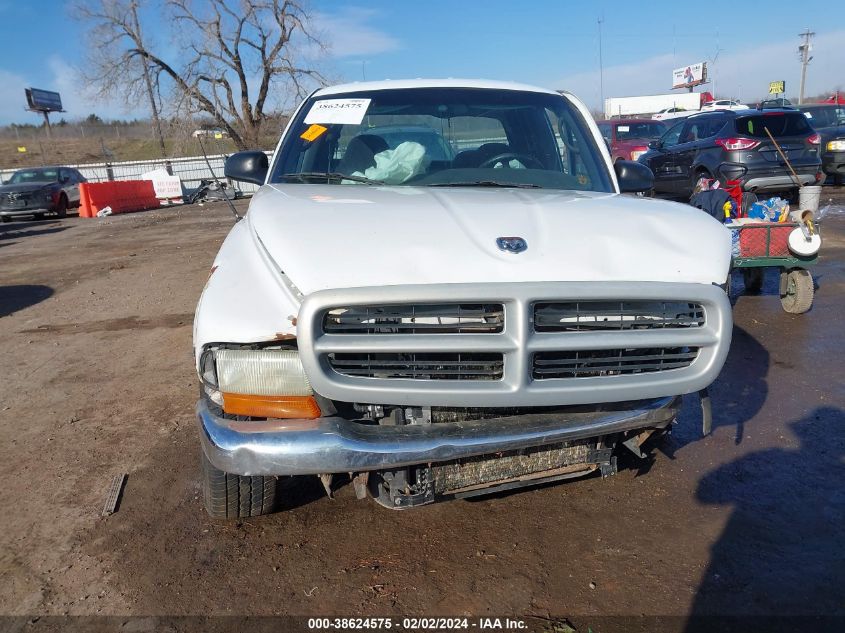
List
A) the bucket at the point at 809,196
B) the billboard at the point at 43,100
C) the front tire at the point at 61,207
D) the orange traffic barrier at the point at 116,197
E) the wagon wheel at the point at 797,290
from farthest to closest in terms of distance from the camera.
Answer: the billboard at the point at 43,100 < the orange traffic barrier at the point at 116,197 < the front tire at the point at 61,207 < the bucket at the point at 809,196 < the wagon wheel at the point at 797,290

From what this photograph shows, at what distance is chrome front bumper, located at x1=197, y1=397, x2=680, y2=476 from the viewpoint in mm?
2180

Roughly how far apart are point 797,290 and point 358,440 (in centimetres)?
513

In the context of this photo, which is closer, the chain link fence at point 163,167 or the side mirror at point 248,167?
the side mirror at point 248,167

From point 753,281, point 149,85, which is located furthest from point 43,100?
point 753,281

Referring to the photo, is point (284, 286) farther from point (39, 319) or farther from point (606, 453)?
point (39, 319)

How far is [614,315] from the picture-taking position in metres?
2.31

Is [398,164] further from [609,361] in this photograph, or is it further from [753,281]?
[753,281]

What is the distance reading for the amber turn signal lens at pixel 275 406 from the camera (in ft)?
7.55

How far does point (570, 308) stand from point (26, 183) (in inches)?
846

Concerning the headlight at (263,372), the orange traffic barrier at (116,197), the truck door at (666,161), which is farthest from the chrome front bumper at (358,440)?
the orange traffic barrier at (116,197)

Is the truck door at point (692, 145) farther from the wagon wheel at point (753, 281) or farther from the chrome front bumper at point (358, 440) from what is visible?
the chrome front bumper at point (358, 440)

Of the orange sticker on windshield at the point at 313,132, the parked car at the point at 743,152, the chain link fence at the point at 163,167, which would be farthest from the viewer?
the chain link fence at the point at 163,167

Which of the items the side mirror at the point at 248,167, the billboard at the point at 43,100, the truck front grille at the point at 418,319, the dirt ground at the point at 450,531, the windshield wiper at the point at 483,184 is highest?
the billboard at the point at 43,100

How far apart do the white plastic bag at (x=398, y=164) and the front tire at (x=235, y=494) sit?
1575 mm
